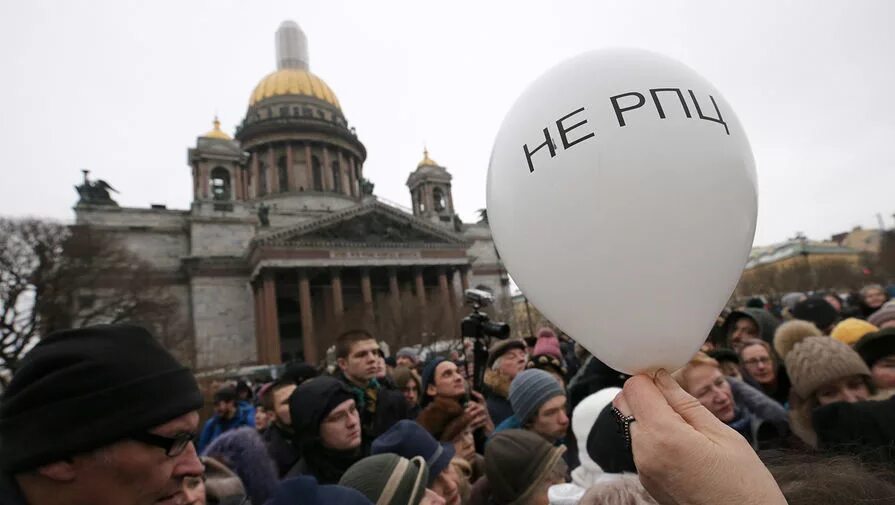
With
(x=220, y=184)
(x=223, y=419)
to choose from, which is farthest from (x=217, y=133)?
(x=223, y=419)

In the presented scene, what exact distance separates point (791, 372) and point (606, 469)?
1.44m

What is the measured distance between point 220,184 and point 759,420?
3539 centimetres

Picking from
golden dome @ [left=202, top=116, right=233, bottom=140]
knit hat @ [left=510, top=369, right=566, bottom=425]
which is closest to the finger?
knit hat @ [left=510, top=369, right=566, bottom=425]

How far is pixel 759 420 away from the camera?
2824mm

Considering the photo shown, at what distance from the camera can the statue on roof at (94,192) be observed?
1203 inches

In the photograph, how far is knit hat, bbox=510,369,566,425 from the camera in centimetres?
306

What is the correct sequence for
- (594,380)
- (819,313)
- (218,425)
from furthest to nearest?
(819,313), (218,425), (594,380)

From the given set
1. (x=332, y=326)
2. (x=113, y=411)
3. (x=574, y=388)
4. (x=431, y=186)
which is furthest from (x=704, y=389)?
(x=431, y=186)

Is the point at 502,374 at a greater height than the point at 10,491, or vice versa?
the point at 10,491

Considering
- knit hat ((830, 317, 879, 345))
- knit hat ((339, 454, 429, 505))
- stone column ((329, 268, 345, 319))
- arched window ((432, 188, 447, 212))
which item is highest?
arched window ((432, 188, 447, 212))

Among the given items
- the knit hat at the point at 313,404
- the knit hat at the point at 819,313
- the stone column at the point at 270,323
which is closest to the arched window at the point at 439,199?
the stone column at the point at 270,323

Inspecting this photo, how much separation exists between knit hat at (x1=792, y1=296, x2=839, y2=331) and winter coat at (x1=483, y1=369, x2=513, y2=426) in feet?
12.9

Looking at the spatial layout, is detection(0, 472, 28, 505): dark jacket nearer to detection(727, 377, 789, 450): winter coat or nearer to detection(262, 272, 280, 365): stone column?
detection(727, 377, 789, 450): winter coat

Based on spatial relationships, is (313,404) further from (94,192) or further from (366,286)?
(94,192)
